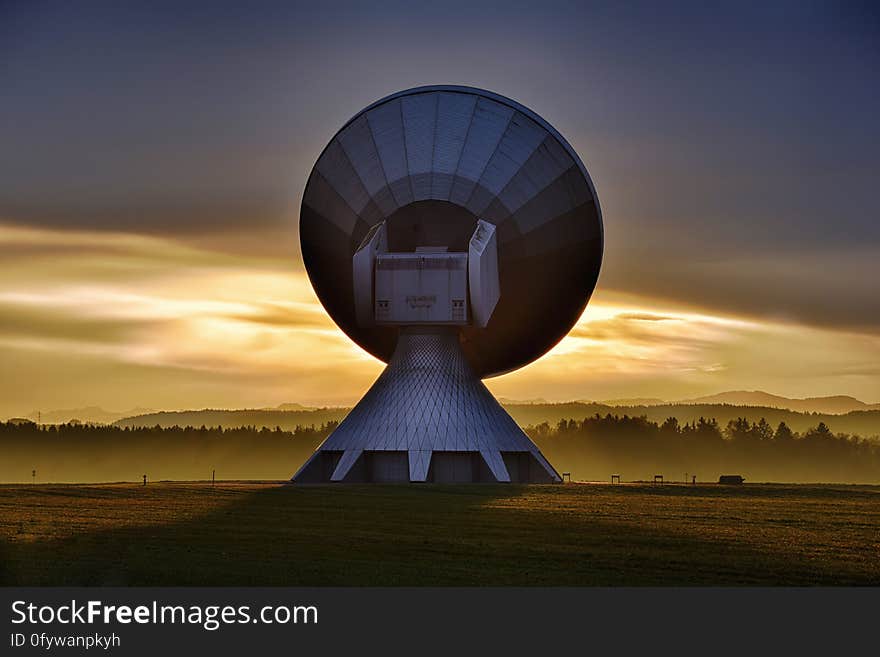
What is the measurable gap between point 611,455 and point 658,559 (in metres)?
114

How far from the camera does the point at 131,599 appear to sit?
1986cm

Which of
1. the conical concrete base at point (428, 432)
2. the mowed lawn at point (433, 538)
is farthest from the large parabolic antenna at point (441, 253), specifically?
the mowed lawn at point (433, 538)

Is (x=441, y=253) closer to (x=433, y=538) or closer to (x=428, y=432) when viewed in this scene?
(x=428, y=432)

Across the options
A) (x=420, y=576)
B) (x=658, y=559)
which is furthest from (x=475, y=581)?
(x=658, y=559)

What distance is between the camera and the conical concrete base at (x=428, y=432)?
52250mm

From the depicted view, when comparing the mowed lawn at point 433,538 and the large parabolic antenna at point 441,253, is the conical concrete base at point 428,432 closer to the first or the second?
the large parabolic antenna at point 441,253

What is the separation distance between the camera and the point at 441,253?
5278 centimetres

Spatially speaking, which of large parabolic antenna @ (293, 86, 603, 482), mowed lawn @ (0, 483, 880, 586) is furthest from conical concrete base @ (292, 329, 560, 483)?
mowed lawn @ (0, 483, 880, 586)

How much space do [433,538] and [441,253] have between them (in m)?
24.5

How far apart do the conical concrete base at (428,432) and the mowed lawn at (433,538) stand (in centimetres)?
676

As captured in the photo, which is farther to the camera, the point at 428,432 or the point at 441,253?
the point at 441,253

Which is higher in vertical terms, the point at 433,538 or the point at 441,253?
the point at 441,253

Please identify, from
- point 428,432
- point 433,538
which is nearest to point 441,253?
point 428,432

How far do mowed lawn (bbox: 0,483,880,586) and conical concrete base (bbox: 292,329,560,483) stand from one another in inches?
266
